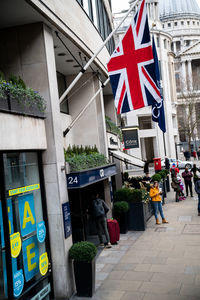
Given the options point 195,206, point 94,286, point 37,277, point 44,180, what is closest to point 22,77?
point 44,180

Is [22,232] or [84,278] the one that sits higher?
[22,232]

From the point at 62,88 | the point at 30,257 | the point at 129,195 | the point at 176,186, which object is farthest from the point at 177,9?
the point at 30,257

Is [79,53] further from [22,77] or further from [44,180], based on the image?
[44,180]

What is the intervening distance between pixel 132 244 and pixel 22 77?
22.8ft

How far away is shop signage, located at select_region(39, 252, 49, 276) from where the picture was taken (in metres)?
7.94

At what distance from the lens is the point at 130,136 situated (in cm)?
2292

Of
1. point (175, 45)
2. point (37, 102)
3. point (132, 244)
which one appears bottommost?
point (132, 244)

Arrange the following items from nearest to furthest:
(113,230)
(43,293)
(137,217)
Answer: (43,293) < (113,230) < (137,217)

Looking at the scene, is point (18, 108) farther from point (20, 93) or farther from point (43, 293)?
point (43, 293)

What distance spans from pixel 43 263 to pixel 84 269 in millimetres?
996

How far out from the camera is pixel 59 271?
8.30m

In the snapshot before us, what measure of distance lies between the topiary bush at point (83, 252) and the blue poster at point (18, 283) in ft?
4.85

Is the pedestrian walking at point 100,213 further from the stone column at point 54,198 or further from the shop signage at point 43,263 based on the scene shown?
the shop signage at point 43,263

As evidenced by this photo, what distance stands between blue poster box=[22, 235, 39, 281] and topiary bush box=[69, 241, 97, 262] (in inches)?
35.3
